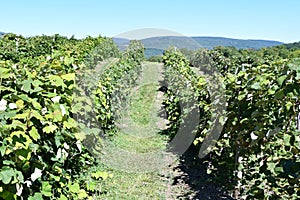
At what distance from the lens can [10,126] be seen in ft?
7.44

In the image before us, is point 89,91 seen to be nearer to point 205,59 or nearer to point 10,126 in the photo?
point 10,126

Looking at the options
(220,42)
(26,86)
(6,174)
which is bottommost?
(6,174)

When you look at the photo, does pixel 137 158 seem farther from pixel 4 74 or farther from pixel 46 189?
pixel 4 74

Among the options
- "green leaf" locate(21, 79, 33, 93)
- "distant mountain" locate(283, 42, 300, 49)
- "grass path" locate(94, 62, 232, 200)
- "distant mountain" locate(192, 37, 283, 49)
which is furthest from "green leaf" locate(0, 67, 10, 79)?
"distant mountain" locate(283, 42, 300, 49)

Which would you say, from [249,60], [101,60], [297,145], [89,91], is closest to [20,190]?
[297,145]

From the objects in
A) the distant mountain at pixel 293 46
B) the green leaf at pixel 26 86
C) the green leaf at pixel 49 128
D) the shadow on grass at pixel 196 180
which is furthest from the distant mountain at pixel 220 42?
the green leaf at pixel 49 128

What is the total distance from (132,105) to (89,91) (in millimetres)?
6797

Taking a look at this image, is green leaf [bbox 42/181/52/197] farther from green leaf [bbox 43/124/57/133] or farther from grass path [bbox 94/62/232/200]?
grass path [bbox 94/62/232/200]

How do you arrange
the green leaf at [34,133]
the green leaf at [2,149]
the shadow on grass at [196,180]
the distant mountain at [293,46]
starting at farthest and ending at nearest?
1. the distant mountain at [293,46]
2. the shadow on grass at [196,180]
3. the green leaf at [34,133]
4. the green leaf at [2,149]

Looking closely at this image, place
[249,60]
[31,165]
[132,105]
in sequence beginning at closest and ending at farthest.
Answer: [31,165], [132,105], [249,60]

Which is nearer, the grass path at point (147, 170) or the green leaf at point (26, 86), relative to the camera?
the green leaf at point (26, 86)

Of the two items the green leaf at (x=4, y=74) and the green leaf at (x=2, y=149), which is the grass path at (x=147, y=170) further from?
the green leaf at (x=2, y=149)

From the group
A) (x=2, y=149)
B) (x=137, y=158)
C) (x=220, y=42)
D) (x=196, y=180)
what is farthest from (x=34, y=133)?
(x=220, y=42)

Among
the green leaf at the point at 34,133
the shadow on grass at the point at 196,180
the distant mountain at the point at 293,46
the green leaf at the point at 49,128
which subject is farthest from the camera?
the distant mountain at the point at 293,46
